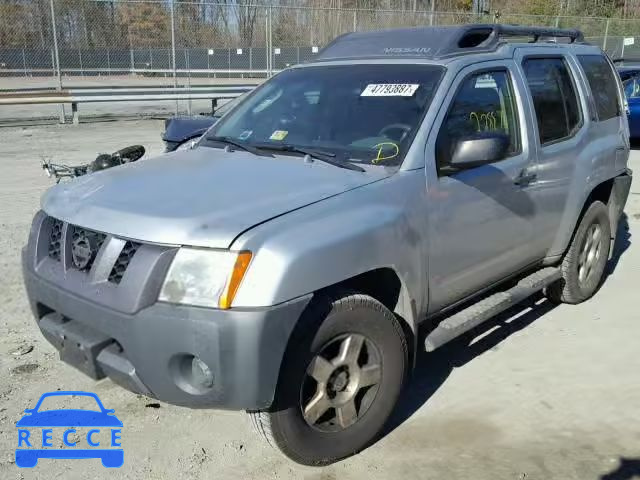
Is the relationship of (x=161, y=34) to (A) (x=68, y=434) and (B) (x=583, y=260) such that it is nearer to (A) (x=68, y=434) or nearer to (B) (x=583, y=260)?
(B) (x=583, y=260)

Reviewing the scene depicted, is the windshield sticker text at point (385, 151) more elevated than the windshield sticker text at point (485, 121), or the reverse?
the windshield sticker text at point (485, 121)

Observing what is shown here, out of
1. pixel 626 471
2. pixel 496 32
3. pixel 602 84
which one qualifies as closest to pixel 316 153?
pixel 496 32

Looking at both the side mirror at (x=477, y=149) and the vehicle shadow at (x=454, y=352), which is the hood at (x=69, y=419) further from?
the side mirror at (x=477, y=149)

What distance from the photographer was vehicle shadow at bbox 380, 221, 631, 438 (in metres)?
3.77

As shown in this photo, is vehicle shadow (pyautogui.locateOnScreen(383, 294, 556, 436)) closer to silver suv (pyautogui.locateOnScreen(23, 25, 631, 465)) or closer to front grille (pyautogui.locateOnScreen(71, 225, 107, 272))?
silver suv (pyautogui.locateOnScreen(23, 25, 631, 465))

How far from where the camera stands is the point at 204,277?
2.62 metres

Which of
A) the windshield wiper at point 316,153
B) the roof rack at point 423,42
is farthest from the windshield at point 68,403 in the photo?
the roof rack at point 423,42

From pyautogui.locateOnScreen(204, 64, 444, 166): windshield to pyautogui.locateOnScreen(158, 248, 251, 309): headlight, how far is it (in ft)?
3.72

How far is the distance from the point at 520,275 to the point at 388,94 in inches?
68.4

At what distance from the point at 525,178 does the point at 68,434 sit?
3.04 m

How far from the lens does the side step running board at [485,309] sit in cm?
357

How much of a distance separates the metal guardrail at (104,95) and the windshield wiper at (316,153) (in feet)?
39.8

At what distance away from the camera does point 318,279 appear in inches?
108

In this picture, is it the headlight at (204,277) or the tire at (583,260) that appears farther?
the tire at (583,260)
